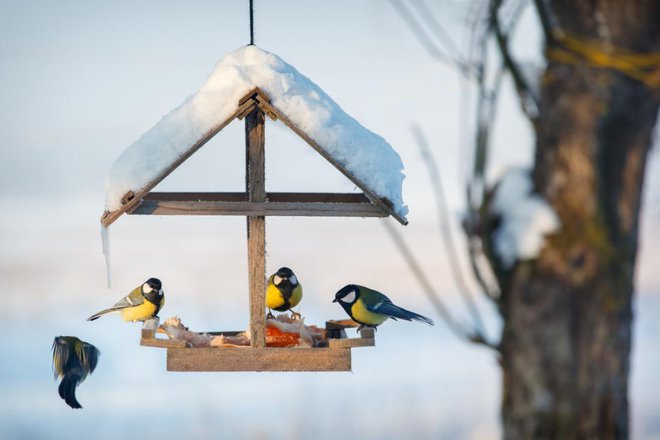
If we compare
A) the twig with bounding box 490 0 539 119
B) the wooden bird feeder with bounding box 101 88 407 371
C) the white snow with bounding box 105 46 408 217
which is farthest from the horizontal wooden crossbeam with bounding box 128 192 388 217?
the twig with bounding box 490 0 539 119

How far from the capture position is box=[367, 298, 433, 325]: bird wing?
218 inches

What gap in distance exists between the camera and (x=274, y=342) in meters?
4.96

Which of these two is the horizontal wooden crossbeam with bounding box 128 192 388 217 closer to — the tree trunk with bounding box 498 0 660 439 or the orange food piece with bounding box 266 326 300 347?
the orange food piece with bounding box 266 326 300 347

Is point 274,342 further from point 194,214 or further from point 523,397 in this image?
point 523,397

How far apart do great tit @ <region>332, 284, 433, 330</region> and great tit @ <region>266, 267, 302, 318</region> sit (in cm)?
37

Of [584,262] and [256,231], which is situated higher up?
[256,231]

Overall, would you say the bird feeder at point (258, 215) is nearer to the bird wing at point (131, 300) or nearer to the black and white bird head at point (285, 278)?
the black and white bird head at point (285, 278)

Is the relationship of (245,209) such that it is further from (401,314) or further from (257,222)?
(401,314)

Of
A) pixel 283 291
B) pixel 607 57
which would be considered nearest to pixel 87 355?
pixel 283 291

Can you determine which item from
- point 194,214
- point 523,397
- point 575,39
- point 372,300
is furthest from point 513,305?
point 372,300

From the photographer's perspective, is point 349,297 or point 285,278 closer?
point 285,278

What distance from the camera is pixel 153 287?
5598mm

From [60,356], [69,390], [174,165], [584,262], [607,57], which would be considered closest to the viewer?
[607,57]

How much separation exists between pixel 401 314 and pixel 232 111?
72.9 inches
